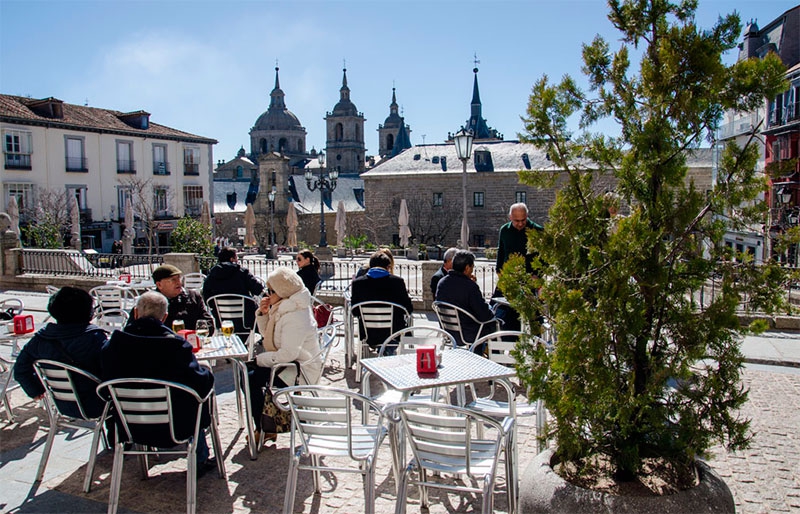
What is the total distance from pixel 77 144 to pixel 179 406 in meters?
37.3

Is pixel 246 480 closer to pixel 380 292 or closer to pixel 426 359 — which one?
pixel 426 359

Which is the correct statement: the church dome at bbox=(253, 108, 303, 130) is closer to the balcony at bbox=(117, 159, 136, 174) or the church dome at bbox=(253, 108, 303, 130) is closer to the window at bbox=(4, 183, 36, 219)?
the balcony at bbox=(117, 159, 136, 174)

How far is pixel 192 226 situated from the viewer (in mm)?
19172

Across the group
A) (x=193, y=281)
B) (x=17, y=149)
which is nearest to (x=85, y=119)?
(x=17, y=149)

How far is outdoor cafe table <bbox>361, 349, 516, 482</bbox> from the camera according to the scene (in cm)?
453

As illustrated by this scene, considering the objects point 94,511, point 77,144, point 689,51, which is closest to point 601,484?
point 689,51

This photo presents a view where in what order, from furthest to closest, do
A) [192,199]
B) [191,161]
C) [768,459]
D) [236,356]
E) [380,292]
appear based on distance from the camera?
[192,199]
[191,161]
[380,292]
[236,356]
[768,459]

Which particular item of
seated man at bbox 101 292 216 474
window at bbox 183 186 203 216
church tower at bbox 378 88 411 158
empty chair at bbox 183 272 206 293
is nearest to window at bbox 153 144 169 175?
window at bbox 183 186 203 216

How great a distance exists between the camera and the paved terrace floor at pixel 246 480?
177 inches

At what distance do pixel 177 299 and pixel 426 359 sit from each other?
322cm

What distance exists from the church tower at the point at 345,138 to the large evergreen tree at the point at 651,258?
9392cm

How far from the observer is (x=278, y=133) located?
9912 cm

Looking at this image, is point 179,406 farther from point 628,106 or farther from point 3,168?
point 3,168

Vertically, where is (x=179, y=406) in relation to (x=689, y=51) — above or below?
below
